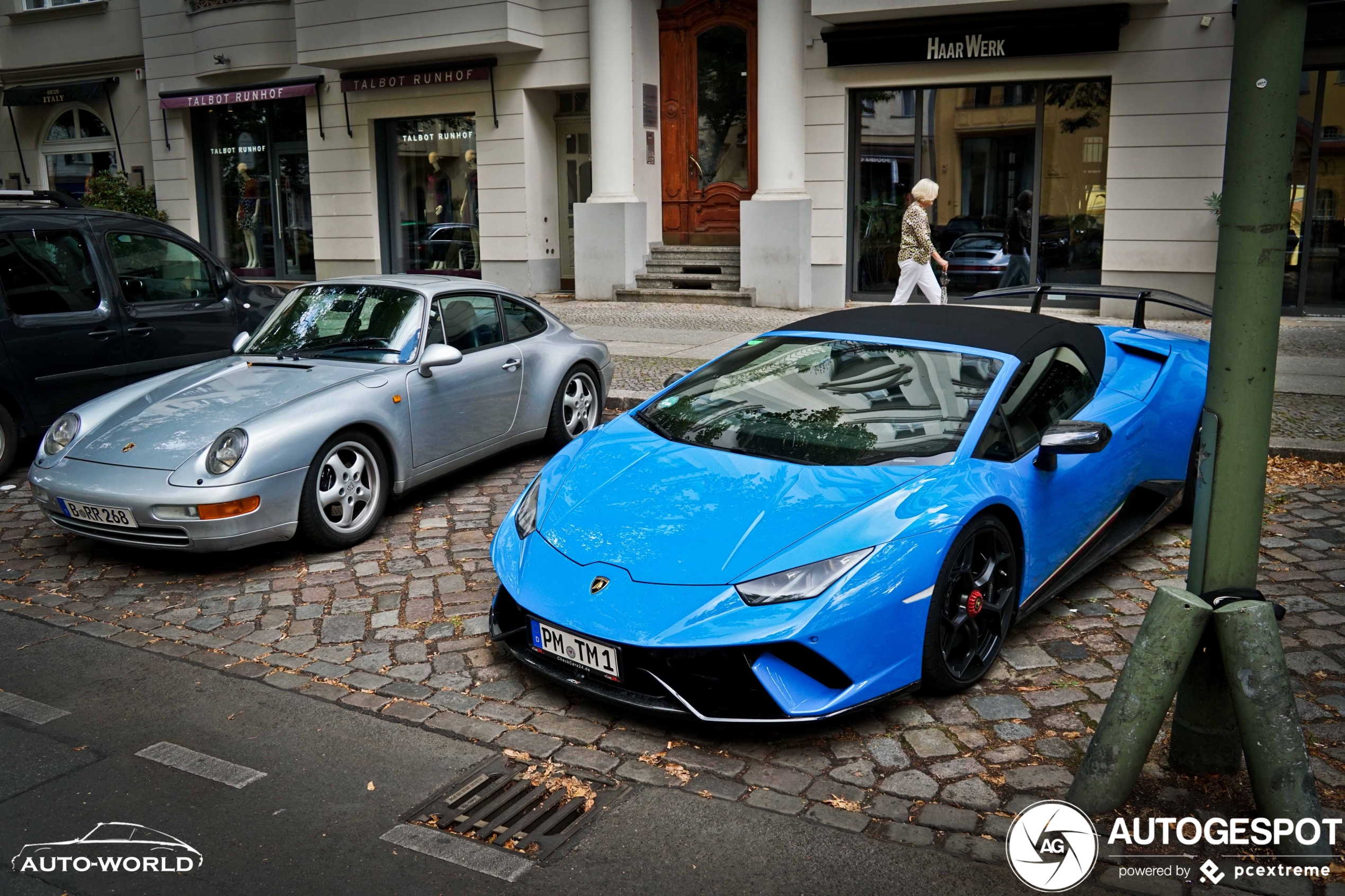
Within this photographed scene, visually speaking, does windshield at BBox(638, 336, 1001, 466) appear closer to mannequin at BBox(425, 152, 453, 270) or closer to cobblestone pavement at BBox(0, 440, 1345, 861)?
cobblestone pavement at BBox(0, 440, 1345, 861)

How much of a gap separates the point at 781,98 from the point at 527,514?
495 inches

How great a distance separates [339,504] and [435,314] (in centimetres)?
149

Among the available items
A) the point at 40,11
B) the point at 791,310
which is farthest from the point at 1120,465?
the point at 40,11

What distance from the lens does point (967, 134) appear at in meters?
15.7

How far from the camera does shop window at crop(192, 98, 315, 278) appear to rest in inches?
837

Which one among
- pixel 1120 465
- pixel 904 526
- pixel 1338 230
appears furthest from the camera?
pixel 1338 230

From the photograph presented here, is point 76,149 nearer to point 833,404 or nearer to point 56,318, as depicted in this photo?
point 56,318

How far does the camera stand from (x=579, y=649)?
4.07 m

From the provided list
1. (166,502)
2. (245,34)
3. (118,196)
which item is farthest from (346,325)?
(118,196)

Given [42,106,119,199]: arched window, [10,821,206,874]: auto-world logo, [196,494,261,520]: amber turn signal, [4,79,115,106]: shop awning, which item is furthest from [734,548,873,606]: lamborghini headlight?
[42,106,119,199]: arched window

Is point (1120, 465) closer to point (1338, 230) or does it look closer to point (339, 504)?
point (339, 504)

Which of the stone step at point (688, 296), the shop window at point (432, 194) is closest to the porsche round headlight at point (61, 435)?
the stone step at point (688, 296)

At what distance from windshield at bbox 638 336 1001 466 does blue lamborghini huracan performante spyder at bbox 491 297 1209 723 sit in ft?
0.04

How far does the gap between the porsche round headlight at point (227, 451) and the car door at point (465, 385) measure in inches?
43.1
